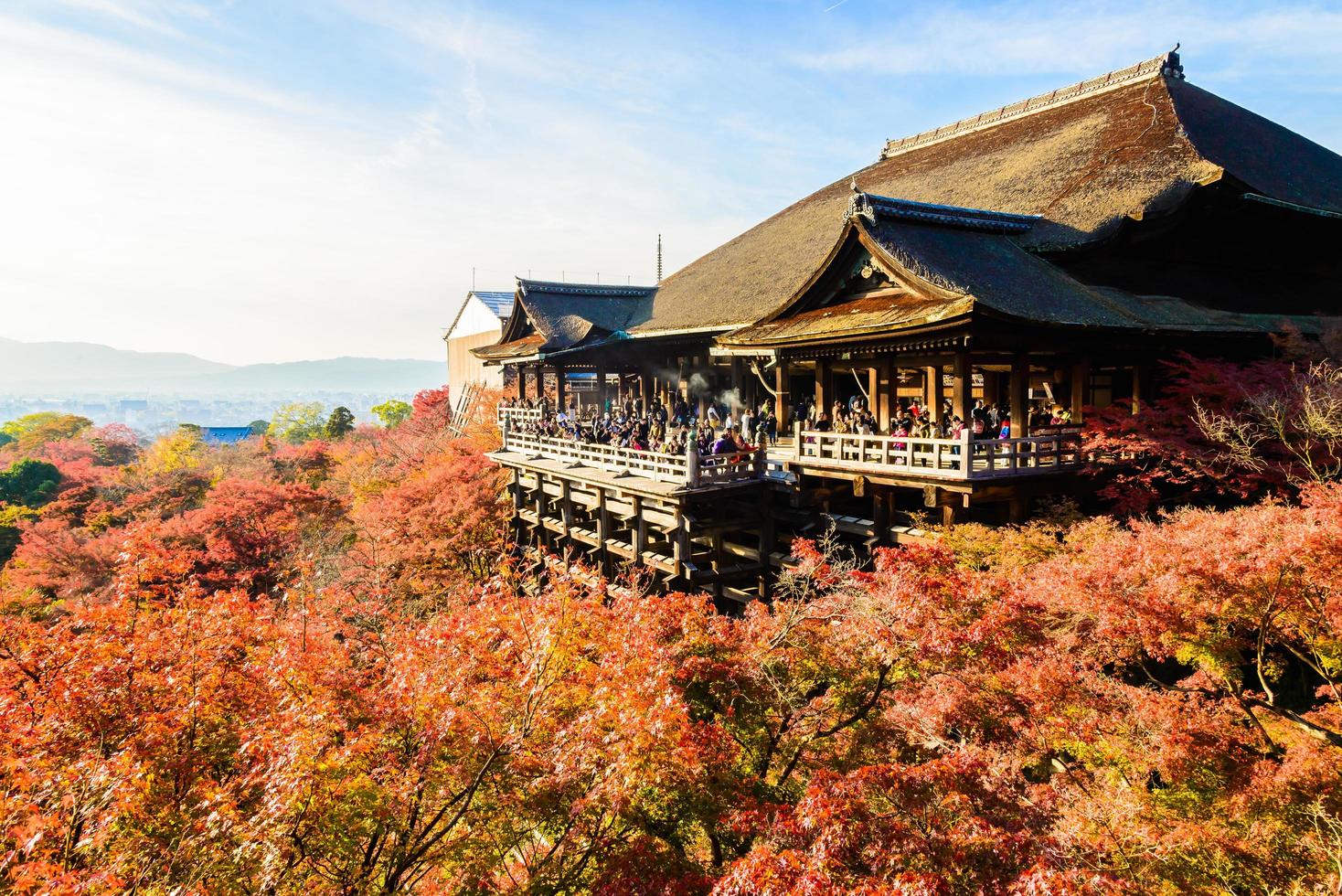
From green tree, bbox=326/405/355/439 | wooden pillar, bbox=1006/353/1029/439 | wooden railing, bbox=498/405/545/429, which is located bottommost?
green tree, bbox=326/405/355/439

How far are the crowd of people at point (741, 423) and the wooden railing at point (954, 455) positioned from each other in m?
0.31

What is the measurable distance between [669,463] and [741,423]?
468 cm

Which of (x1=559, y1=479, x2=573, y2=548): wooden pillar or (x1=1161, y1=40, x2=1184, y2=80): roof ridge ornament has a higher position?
(x1=1161, y1=40, x2=1184, y2=80): roof ridge ornament

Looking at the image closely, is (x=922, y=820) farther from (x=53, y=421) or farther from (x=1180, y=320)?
(x=53, y=421)

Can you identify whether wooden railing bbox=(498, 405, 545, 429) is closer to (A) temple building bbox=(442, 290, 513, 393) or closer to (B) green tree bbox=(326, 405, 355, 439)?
(A) temple building bbox=(442, 290, 513, 393)

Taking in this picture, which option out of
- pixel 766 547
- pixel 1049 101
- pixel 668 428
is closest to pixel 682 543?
pixel 766 547

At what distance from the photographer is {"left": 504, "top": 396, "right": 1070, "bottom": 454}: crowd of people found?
12281 millimetres

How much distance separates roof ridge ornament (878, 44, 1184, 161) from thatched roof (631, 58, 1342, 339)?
0.12ft

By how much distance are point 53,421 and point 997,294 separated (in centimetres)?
Answer: 6458

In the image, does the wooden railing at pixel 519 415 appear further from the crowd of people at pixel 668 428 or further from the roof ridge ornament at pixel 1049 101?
the roof ridge ornament at pixel 1049 101

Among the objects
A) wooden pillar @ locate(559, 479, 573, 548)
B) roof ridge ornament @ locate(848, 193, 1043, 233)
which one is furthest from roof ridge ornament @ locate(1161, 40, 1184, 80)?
wooden pillar @ locate(559, 479, 573, 548)

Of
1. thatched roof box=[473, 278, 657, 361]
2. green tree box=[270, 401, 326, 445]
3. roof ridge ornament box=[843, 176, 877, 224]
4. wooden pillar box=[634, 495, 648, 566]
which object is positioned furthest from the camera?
green tree box=[270, 401, 326, 445]

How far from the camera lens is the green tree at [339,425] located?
156 ft

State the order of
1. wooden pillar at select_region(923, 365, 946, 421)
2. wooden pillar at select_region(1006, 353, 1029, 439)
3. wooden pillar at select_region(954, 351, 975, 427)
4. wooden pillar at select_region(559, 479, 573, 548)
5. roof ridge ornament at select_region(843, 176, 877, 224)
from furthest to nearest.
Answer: wooden pillar at select_region(559, 479, 573, 548) → wooden pillar at select_region(923, 365, 946, 421) → roof ridge ornament at select_region(843, 176, 877, 224) → wooden pillar at select_region(1006, 353, 1029, 439) → wooden pillar at select_region(954, 351, 975, 427)
